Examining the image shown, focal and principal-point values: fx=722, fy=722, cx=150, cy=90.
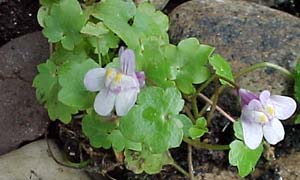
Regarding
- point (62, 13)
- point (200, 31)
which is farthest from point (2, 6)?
point (200, 31)

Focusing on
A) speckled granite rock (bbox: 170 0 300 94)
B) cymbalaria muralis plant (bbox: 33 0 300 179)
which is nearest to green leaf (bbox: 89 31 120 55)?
cymbalaria muralis plant (bbox: 33 0 300 179)

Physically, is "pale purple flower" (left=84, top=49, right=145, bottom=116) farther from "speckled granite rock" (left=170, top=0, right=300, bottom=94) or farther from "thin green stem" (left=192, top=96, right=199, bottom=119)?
"speckled granite rock" (left=170, top=0, right=300, bottom=94)

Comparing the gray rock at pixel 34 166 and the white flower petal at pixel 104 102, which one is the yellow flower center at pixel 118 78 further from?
the gray rock at pixel 34 166

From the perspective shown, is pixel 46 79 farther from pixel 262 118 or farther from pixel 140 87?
pixel 262 118

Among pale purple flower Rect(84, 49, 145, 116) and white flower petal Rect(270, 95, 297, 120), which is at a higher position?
pale purple flower Rect(84, 49, 145, 116)

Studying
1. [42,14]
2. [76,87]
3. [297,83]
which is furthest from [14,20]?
[297,83]

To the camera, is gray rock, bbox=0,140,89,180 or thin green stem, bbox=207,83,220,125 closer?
thin green stem, bbox=207,83,220,125

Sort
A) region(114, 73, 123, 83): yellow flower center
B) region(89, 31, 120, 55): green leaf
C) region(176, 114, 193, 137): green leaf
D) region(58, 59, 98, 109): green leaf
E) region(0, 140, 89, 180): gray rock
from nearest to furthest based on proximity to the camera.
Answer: region(114, 73, 123, 83): yellow flower center
region(58, 59, 98, 109): green leaf
region(176, 114, 193, 137): green leaf
region(89, 31, 120, 55): green leaf
region(0, 140, 89, 180): gray rock
